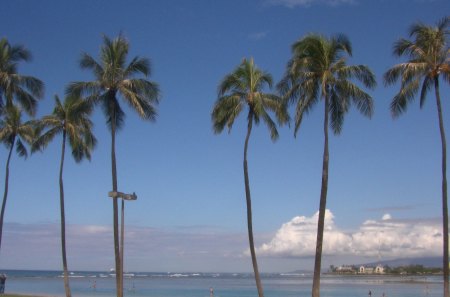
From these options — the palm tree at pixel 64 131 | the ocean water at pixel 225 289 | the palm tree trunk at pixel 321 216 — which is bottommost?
the ocean water at pixel 225 289

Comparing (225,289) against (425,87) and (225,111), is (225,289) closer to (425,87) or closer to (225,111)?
(225,111)

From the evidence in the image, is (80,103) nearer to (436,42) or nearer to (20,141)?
(20,141)

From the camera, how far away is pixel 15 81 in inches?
1197

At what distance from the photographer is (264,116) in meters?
29.8

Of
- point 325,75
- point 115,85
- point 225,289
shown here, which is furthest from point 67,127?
point 225,289

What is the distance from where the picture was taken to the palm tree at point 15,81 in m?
29.8

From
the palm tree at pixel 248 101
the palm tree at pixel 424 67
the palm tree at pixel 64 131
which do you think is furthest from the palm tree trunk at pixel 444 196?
the palm tree at pixel 64 131

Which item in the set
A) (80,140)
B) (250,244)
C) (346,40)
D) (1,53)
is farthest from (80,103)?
(346,40)

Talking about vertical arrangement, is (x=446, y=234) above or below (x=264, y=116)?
below

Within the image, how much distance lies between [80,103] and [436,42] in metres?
16.2

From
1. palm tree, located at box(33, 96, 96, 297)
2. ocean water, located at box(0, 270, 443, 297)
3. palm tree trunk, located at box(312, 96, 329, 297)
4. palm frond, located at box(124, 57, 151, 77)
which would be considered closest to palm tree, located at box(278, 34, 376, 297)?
Result: palm tree trunk, located at box(312, 96, 329, 297)

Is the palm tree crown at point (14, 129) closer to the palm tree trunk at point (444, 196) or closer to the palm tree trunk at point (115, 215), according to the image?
the palm tree trunk at point (115, 215)

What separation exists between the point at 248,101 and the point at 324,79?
5.58 meters

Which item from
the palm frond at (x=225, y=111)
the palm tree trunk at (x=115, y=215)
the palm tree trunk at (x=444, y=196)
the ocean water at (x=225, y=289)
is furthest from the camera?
the ocean water at (x=225, y=289)
